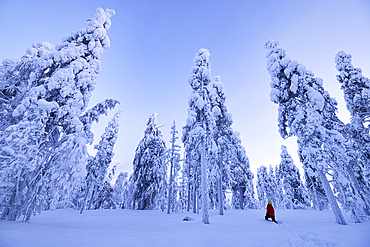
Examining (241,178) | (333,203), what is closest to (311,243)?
(333,203)

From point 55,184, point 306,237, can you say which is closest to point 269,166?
point 306,237

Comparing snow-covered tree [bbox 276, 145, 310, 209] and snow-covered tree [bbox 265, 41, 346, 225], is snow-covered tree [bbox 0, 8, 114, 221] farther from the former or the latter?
snow-covered tree [bbox 276, 145, 310, 209]

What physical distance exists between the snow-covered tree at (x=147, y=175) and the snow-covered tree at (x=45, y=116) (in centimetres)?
1577

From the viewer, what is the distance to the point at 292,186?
83.9ft

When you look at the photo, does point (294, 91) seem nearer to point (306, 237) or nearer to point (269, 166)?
point (306, 237)

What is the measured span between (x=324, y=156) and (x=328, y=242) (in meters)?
6.75

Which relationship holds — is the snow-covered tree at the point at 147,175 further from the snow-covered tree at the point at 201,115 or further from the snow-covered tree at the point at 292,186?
the snow-covered tree at the point at 292,186

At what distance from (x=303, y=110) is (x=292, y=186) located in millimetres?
20153

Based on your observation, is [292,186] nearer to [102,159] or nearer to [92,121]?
[92,121]

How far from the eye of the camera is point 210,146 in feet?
45.3

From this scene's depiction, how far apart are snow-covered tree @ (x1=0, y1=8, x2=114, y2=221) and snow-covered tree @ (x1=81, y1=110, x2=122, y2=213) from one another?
Answer: 1557 centimetres

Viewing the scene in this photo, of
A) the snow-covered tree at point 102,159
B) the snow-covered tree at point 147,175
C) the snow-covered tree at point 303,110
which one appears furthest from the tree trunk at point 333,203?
the snow-covered tree at point 102,159

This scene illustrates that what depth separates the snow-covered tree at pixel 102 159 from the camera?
24.3 m

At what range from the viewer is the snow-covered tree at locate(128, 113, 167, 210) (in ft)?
80.8
